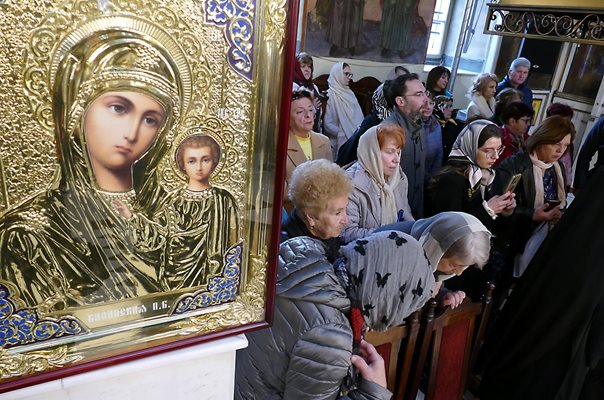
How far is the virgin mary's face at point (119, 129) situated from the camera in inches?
23.2

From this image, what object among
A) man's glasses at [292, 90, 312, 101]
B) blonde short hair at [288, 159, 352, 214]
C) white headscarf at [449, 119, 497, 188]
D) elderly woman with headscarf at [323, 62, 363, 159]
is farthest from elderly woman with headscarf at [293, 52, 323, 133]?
blonde short hair at [288, 159, 352, 214]

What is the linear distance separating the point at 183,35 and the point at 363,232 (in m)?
1.40

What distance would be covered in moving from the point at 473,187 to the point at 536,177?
19.7 inches

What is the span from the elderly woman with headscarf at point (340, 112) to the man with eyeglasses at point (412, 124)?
1.34m

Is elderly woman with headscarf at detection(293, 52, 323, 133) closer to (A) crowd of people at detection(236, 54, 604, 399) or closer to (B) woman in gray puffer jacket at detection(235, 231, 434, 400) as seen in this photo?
(A) crowd of people at detection(236, 54, 604, 399)

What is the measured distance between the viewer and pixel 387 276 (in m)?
1.05

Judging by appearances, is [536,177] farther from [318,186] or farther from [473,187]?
[318,186]

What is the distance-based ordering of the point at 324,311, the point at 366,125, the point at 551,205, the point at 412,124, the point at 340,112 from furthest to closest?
the point at 340,112 < the point at 366,125 < the point at 412,124 < the point at 551,205 < the point at 324,311

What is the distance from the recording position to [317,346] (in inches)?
38.8

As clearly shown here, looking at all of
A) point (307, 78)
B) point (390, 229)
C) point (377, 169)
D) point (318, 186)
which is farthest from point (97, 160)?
point (307, 78)

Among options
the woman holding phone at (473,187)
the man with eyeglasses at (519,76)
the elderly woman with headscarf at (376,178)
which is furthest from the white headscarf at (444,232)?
the man with eyeglasses at (519,76)

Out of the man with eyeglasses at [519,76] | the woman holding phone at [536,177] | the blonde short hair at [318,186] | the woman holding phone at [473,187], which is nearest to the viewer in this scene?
the blonde short hair at [318,186]

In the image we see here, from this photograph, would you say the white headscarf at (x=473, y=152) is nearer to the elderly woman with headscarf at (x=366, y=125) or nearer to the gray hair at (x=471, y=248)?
the elderly woman with headscarf at (x=366, y=125)

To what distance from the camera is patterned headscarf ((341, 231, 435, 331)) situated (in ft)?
3.43
